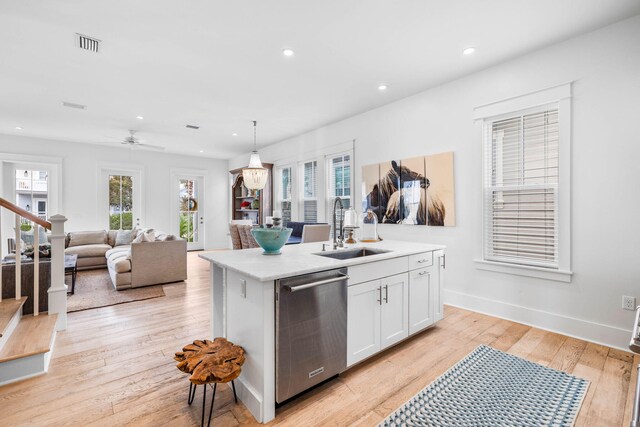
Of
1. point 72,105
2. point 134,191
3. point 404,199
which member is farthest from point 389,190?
point 134,191

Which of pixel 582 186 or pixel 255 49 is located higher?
pixel 255 49

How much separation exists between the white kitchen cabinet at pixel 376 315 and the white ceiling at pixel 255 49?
220 cm

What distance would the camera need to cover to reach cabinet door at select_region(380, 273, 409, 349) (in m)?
2.31

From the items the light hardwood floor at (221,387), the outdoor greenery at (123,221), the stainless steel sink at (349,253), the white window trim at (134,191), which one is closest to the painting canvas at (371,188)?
the stainless steel sink at (349,253)

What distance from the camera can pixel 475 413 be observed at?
1.73 meters

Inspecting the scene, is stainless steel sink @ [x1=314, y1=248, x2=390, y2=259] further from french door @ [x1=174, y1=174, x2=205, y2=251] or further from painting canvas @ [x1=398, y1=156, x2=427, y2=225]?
french door @ [x1=174, y1=174, x2=205, y2=251]

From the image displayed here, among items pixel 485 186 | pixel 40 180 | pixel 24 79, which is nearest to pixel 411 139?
pixel 485 186

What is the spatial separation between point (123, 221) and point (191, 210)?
5.60ft

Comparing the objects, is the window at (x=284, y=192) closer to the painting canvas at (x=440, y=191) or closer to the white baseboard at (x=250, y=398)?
the painting canvas at (x=440, y=191)

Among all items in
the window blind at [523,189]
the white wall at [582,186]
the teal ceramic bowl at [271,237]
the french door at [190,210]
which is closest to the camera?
the teal ceramic bowl at [271,237]

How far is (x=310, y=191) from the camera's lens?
612 centimetres

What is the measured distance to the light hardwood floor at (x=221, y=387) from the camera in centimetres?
171

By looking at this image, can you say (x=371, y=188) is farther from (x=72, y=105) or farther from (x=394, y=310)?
(x=72, y=105)

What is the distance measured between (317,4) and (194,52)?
1.42 meters
